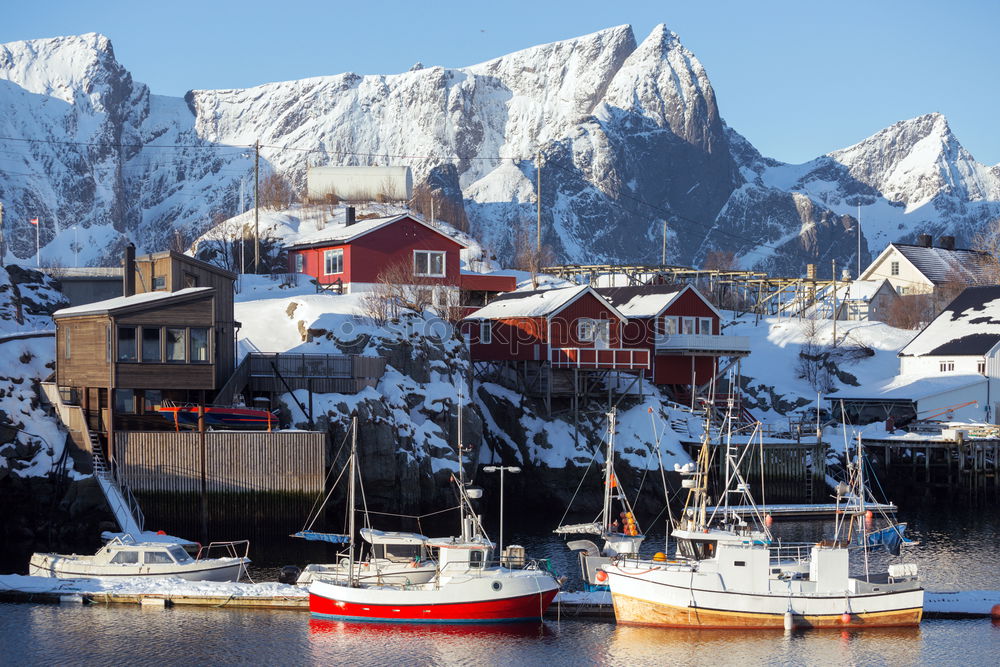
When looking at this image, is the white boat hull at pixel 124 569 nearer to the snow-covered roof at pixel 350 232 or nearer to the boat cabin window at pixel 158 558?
the boat cabin window at pixel 158 558

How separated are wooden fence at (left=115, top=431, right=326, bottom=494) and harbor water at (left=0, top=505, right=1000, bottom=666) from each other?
32.9ft

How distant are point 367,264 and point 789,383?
1204 inches

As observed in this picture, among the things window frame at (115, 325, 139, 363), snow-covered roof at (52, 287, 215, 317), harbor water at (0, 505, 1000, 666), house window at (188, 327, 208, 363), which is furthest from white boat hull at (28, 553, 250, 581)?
snow-covered roof at (52, 287, 215, 317)

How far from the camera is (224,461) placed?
4941 cm

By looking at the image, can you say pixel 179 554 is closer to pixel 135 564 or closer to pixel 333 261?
pixel 135 564

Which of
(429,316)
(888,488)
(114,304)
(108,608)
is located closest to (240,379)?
(114,304)

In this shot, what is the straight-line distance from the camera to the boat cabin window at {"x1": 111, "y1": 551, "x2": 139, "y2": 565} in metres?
41.3

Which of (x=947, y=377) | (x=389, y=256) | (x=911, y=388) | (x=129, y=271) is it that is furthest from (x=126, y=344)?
(x=947, y=377)

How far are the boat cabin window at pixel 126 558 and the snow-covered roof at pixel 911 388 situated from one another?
50.9 metres

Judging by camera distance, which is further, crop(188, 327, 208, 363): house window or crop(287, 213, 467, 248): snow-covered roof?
crop(287, 213, 467, 248): snow-covered roof

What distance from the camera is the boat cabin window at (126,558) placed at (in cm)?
4134

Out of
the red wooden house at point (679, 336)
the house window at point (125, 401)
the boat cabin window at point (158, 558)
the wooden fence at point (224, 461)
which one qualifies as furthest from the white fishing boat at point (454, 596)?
the red wooden house at point (679, 336)

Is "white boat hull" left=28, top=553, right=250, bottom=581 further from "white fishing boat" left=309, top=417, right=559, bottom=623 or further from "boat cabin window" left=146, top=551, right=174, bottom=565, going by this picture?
"white fishing boat" left=309, top=417, right=559, bottom=623

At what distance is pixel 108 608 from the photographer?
129ft
